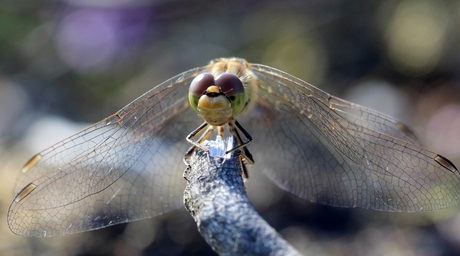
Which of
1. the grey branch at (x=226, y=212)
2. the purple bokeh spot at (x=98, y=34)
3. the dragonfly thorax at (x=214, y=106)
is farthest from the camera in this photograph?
the purple bokeh spot at (x=98, y=34)

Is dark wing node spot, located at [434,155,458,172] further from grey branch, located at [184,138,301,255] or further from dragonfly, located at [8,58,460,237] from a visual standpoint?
grey branch, located at [184,138,301,255]

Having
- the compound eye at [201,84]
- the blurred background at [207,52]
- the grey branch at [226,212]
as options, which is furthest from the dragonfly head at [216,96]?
the blurred background at [207,52]

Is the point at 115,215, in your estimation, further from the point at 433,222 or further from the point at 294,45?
the point at 294,45

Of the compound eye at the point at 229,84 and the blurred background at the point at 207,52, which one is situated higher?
the blurred background at the point at 207,52

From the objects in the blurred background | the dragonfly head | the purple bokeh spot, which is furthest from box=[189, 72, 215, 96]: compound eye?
the purple bokeh spot

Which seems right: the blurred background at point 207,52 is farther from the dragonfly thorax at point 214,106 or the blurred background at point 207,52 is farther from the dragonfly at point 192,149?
the dragonfly thorax at point 214,106

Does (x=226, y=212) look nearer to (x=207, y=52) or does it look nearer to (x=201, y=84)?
(x=201, y=84)
